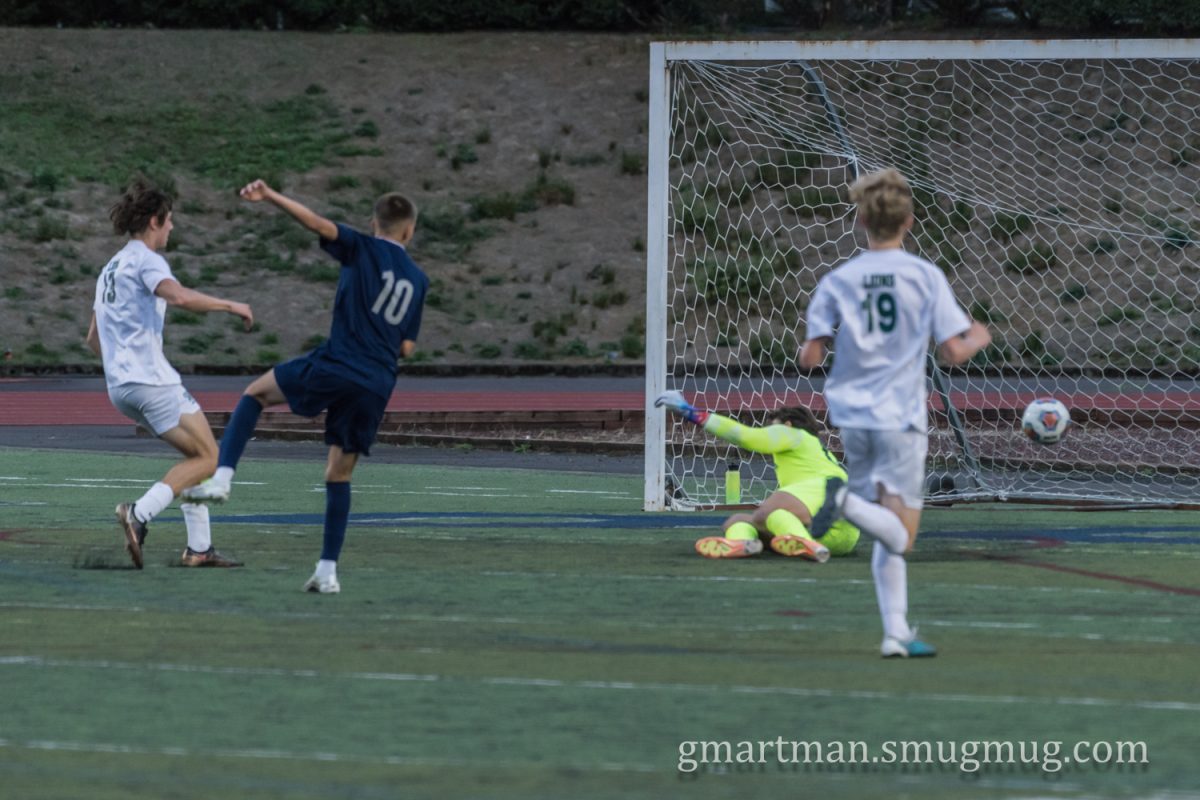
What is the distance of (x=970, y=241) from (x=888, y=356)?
24086 mm

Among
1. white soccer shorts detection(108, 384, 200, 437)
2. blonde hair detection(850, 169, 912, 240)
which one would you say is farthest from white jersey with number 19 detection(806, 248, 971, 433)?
white soccer shorts detection(108, 384, 200, 437)

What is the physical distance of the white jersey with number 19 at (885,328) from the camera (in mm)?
7539

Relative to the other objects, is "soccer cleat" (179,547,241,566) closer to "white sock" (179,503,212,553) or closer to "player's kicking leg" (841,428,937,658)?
"white sock" (179,503,212,553)

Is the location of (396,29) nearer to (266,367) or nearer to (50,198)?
(50,198)

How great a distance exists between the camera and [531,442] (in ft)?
71.7

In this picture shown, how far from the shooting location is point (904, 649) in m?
7.59

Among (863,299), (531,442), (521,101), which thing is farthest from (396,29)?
(863,299)

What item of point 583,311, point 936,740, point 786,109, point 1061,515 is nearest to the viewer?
point 936,740

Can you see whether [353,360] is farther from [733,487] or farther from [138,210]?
[733,487]

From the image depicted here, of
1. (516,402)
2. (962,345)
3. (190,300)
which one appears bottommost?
(516,402)

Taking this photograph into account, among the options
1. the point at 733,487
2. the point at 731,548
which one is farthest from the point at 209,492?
the point at 733,487

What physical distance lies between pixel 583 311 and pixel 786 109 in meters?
26.5

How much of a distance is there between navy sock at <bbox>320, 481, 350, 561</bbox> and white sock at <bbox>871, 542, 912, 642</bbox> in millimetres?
2973

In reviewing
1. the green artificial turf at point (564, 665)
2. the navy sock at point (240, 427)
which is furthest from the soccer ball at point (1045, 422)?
the navy sock at point (240, 427)
